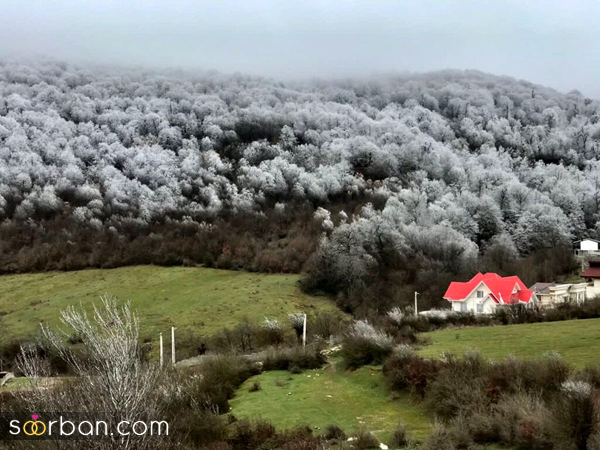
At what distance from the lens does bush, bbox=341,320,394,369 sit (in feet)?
68.1

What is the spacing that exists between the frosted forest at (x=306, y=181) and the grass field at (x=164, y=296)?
445 cm

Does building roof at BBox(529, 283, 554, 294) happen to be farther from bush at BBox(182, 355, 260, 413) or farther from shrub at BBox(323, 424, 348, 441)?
shrub at BBox(323, 424, 348, 441)

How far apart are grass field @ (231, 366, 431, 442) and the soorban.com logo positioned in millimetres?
6984

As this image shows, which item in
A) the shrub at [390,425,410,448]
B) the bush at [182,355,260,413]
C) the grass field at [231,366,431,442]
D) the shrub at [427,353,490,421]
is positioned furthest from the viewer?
the bush at [182,355,260,413]

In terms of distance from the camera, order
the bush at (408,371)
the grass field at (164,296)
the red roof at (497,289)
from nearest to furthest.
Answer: the bush at (408,371) < the red roof at (497,289) < the grass field at (164,296)

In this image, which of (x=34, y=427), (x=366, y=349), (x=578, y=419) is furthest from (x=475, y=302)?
(x=34, y=427)

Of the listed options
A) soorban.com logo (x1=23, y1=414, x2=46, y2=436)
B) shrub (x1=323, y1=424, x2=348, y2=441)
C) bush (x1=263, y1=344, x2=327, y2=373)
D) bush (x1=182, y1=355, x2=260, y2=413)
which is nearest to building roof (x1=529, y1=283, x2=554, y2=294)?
bush (x1=263, y1=344, x2=327, y2=373)

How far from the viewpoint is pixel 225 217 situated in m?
108

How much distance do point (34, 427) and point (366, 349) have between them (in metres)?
13.4

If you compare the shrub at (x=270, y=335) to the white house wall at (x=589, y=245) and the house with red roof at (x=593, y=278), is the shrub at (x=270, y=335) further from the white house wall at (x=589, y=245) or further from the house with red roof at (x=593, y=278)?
the white house wall at (x=589, y=245)

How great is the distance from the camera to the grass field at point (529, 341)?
17.9m

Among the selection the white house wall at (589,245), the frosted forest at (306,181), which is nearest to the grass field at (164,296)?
the frosted forest at (306,181)

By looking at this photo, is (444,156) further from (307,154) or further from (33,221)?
(33,221)

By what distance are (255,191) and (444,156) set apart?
45.2m
